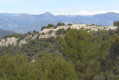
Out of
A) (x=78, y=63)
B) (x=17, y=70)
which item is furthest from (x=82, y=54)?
(x=17, y=70)

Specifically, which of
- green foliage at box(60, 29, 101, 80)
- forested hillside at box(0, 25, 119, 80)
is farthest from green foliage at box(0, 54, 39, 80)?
green foliage at box(60, 29, 101, 80)

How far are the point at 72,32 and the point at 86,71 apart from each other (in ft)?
13.1

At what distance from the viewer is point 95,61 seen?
629 inches

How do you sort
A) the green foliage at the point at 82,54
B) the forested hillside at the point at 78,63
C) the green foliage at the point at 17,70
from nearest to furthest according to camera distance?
the forested hillside at the point at 78,63, the green foliage at the point at 17,70, the green foliage at the point at 82,54

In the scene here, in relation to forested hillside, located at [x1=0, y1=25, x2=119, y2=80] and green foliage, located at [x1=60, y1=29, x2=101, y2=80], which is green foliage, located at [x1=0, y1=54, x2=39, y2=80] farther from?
green foliage, located at [x1=60, y1=29, x2=101, y2=80]

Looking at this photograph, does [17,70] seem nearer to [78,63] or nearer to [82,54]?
[78,63]

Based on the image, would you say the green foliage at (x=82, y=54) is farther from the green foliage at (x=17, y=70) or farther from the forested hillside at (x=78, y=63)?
the green foliage at (x=17, y=70)

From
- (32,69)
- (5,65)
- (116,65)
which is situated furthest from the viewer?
(5,65)

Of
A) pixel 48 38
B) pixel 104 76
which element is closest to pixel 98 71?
pixel 104 76

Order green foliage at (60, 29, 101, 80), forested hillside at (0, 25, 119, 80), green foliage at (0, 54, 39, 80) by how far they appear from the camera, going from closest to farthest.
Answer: forested hillside at (0, 25, 119, 80) < green foliage at (0, 54, 39, 80) < green foliage at (60, 29, 101, 80)

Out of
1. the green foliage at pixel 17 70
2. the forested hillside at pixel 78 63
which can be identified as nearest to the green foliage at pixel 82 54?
the forested hillside at pixel 78 63

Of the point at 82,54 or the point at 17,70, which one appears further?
the point at 17,70

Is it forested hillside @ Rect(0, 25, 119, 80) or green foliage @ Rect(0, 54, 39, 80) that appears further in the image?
green foliage @ Rect(0, 54, 39, 80)

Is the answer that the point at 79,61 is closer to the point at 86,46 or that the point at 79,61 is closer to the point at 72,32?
the point at 86,46
